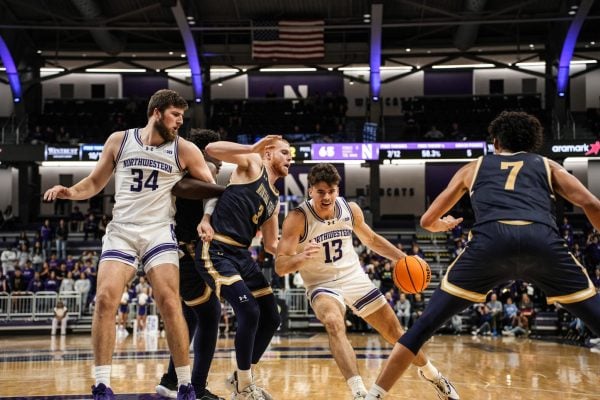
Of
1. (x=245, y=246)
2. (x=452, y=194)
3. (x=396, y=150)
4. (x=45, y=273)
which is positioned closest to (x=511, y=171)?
(x=452, y=194)

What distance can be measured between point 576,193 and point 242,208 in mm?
2861

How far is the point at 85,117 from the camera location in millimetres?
31750

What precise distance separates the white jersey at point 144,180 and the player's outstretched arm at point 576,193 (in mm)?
2942

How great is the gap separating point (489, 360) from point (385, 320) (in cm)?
620

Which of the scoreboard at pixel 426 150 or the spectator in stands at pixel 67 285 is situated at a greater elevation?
the scoreboard at pixel 426 150

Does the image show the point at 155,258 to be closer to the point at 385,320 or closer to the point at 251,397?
the point at 251,397

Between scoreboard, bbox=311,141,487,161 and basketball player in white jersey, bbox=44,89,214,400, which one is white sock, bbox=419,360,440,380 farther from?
scoreboard, bbox=311,141,487,161

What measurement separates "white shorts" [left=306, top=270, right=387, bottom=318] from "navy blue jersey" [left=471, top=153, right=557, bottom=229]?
1.73 meters

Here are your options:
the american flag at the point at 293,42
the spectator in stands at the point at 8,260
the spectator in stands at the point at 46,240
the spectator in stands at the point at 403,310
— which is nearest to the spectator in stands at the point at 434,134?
the american flag at the point at 293,42

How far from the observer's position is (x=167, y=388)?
21.3ft

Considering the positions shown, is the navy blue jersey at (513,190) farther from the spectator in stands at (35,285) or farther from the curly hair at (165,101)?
the spectator in stands at (35,285)

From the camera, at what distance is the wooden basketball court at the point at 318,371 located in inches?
291

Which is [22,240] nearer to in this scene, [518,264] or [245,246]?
[245,246]

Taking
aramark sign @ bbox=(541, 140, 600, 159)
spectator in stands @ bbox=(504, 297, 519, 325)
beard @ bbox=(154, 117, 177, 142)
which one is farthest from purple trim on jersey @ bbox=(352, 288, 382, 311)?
aramark sign @ bbox=(541, 140, 600, 159)
